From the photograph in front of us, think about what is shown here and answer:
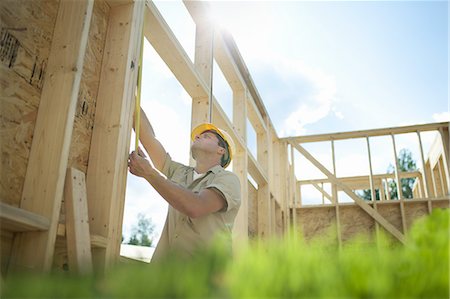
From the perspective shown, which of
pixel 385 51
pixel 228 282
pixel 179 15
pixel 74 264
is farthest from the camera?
pixel 385 51

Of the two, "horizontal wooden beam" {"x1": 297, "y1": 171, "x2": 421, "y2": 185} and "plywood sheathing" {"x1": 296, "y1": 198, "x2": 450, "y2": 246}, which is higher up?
"horizontal wooden beam" {"x1": 297, "y1": 171, "x2": 421, "y2": 185}

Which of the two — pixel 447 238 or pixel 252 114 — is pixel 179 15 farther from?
pixel 447 238

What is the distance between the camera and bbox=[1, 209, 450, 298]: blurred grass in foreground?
1.87ft

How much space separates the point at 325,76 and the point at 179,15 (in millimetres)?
3946

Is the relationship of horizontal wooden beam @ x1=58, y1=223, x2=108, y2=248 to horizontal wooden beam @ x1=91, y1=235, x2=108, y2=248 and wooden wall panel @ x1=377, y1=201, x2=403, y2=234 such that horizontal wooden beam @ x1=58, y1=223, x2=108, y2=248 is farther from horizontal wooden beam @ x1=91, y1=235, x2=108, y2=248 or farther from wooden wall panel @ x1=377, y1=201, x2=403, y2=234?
wooden wall panel @ x1=377, y1=201, x2=403, y2=234

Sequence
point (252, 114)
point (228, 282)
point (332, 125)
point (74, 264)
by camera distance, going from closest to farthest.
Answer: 1. point (228, 282)
2. point (74, 264)
3. point (252, 114)
4. point (332, 125)

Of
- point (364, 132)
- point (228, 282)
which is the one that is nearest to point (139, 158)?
point (228, 282)

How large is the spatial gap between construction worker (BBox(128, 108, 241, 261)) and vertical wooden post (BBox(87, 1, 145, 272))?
0.47 feet

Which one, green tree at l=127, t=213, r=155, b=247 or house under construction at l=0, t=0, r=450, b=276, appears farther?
green tree at l=127, t=213, r=155, b=247

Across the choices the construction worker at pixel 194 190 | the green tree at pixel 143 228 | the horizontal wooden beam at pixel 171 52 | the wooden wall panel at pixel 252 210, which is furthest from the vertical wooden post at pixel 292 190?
the green tree at pixel 143 228

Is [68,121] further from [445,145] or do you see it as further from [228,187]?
[445,145]

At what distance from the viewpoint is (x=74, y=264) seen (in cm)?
164

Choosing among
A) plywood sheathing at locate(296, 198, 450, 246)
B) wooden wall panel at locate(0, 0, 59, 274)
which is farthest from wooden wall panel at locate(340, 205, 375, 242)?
wooden wall panel at locate(0, 0, 59, 274)

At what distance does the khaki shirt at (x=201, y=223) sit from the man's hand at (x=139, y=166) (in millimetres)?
358
